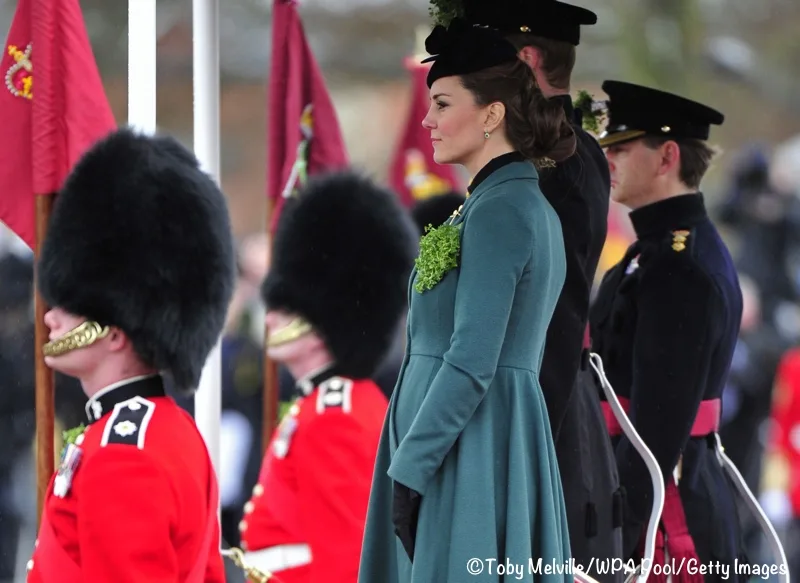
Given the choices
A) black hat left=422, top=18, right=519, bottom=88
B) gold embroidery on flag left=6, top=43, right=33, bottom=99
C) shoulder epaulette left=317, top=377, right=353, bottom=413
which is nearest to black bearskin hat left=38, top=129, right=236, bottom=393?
gold embroidery on flag left=6, top=43, right=33, bottom=99

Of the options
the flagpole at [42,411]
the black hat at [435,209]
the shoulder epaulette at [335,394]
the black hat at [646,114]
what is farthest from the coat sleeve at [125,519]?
the black hat at [435,209]

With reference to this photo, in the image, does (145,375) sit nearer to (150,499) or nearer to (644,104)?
(150,499)

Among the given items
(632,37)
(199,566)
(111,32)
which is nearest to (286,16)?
(111,32)

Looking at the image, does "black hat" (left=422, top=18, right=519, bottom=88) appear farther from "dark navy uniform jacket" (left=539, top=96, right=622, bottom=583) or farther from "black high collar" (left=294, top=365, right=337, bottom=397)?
"black high collar" (left=294, top=365, right=337, bottom=397)

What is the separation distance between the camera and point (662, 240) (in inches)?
164

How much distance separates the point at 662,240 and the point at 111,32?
3843 millimetres

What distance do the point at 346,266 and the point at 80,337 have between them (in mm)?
1480

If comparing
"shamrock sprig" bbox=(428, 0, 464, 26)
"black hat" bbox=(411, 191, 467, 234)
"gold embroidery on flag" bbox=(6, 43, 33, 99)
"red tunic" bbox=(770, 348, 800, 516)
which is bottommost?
"red tunic" bbox=(770, 348, 800, 516)

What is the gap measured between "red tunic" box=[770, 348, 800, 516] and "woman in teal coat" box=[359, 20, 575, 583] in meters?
3.89

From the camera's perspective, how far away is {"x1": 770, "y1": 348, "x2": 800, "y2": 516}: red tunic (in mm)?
6566

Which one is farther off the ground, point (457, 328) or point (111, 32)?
point (111, 32)

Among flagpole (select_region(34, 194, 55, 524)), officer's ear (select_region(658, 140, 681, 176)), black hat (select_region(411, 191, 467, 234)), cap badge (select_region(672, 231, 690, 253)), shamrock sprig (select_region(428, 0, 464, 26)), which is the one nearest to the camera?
shamrock sprig (select_region(428, 0, 464, 26))

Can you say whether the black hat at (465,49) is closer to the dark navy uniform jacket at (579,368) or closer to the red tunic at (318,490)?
the dark navy uniform jacket at (579,368)

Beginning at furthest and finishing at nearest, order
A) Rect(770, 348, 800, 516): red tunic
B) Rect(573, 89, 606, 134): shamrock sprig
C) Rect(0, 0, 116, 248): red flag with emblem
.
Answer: Rect(770, 348, 800, 516): red tunic, Rect(573, 89, 606, 134): shamrock sprig, Rect(0, 0, 116, 248): red flag with emblem
